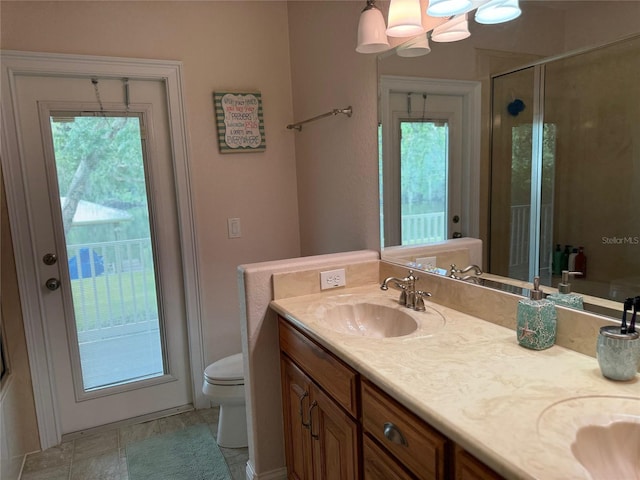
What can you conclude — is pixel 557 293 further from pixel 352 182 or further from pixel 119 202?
pixel 119 202

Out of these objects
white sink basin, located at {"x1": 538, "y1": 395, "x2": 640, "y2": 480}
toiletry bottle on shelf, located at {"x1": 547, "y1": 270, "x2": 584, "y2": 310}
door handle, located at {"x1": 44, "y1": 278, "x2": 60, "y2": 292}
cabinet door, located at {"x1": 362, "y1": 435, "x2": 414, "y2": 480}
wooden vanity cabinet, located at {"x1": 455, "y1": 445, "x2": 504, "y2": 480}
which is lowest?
cabinet door, located at {"x1": 362, "y1": 435, "x2": 414, "y2": 480}

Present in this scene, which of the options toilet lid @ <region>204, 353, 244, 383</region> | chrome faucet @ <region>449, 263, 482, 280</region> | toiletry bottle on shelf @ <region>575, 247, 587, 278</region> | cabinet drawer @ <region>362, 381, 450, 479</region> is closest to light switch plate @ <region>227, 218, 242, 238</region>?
toilet lid @ <region>204, 353, 244, 383</region>

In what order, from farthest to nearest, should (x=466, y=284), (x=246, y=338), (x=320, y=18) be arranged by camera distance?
(x=320, y=18) < (x=246, y=338) < (x=466, y=284)

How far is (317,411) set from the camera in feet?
4.99

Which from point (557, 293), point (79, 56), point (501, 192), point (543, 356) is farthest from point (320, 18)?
point (543, 356)

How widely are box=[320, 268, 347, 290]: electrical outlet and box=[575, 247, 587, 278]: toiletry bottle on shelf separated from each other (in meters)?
0.94

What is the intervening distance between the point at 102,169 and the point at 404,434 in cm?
217

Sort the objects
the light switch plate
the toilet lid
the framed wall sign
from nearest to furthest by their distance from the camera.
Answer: the toilet lid, the framed wall sign, the light switch plate

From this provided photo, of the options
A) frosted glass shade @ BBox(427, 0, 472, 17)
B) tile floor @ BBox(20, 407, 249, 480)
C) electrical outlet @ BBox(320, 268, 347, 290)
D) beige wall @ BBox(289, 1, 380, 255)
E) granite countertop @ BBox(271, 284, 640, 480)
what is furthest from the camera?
tile floor @ BBox(20, 407, 249, 480)

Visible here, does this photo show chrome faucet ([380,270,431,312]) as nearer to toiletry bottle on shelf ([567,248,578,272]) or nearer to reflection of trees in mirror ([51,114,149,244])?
toiletry bottle on shelf ([567,248,578,272])

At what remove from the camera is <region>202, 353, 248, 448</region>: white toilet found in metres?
2.25

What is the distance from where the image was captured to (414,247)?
188 cm

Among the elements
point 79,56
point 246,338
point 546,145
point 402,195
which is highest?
point 79,56

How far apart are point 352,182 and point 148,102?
1275 mm
